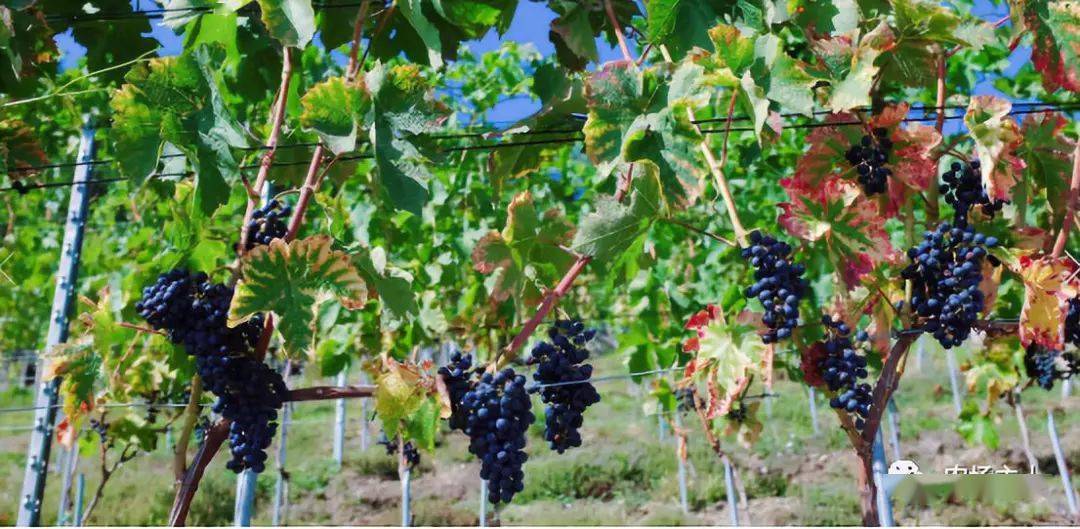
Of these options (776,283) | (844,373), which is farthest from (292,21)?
(844,373)

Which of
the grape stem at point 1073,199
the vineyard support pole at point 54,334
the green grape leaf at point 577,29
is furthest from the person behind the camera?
the vineyard support pole at point 54,334

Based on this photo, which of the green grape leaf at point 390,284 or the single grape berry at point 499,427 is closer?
the single grape berry at point 499,427

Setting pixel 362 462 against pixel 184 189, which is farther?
pixel 362 462

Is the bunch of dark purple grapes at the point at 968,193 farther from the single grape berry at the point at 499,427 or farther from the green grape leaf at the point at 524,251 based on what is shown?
the single grape berry at the point at 499,427

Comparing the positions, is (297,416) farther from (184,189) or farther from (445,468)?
(184,189)

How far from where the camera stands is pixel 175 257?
2.29 meters

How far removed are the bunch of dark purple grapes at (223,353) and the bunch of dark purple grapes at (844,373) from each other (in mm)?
1110

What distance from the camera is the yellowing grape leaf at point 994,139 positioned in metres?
1.74

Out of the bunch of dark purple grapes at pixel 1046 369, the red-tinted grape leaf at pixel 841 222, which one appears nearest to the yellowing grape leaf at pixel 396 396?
the red-tinted grape leaf at pixel 841 222

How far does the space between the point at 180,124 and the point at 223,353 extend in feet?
1.57

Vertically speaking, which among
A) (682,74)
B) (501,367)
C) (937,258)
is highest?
(682,74)

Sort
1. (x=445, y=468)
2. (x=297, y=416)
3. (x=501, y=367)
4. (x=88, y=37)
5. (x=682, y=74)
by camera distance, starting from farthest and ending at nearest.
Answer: (x=297, y=416), (x=445, y=468), (x=88, y=37), (x=501, y=367), (x=682, y=74)

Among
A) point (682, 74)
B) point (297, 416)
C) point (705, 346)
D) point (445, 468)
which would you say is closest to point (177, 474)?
point (705, 346)

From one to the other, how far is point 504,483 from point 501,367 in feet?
0.78
